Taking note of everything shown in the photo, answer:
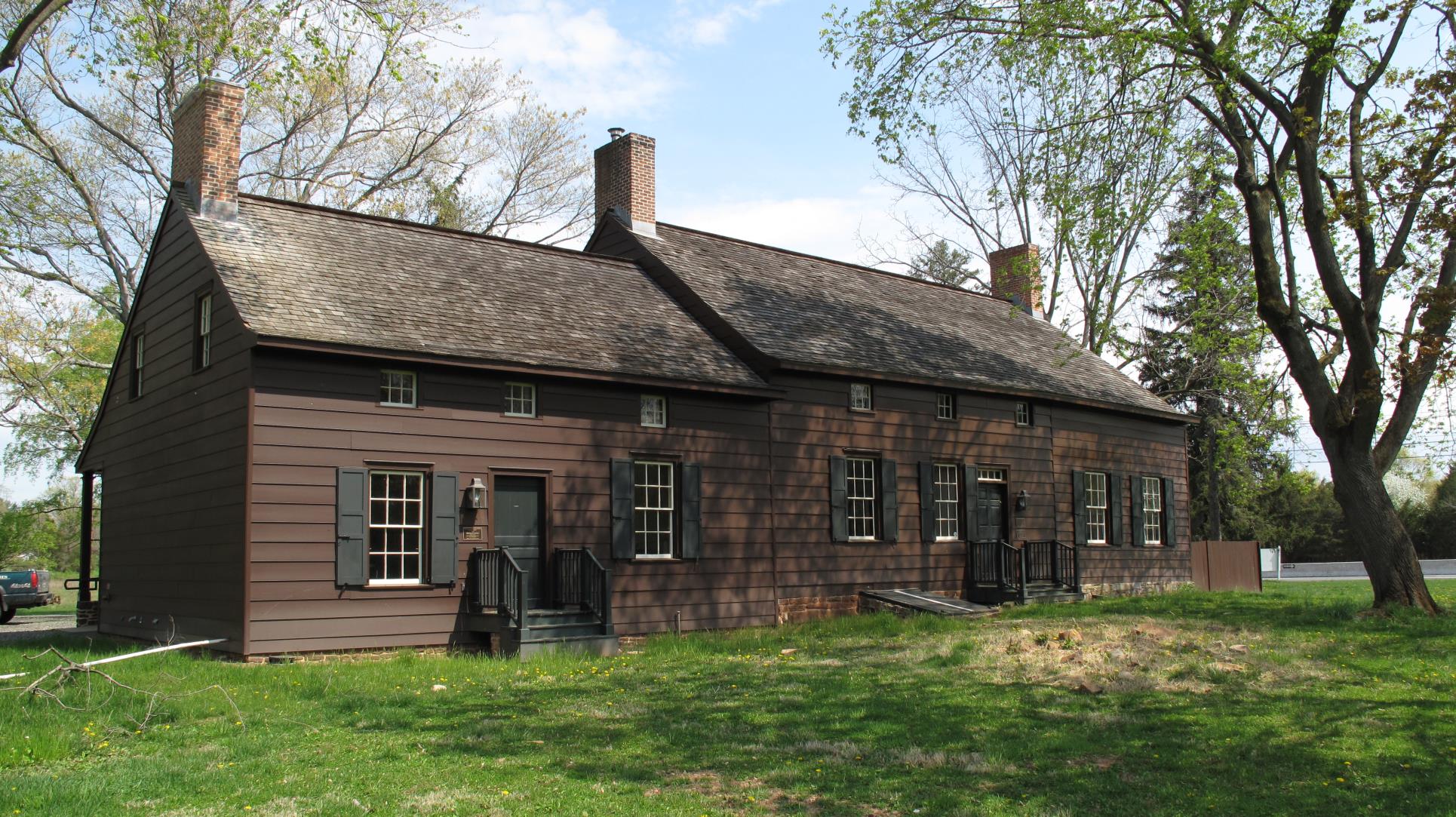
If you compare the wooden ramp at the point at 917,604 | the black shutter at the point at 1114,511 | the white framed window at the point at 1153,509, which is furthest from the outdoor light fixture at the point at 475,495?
the white framed window at the point at 1153,509

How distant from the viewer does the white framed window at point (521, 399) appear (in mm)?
14430

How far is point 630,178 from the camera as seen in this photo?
19766 millimetres

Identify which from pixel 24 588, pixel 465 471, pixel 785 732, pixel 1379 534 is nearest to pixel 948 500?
pixel 1379 534

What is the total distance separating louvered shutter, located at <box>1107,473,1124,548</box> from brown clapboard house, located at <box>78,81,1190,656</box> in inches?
26.9

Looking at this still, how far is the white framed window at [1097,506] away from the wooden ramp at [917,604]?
17.8 feet

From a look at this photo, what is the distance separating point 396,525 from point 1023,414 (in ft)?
40.9

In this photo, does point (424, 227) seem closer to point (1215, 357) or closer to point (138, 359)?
point (138, 359)

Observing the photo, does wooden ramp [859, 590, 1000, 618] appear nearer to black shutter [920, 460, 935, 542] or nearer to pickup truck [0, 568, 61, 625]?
black shutter [920, 460, 935, 542]

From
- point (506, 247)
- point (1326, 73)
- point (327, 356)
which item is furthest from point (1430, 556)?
point (327, 356)

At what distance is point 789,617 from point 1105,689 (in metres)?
7.34

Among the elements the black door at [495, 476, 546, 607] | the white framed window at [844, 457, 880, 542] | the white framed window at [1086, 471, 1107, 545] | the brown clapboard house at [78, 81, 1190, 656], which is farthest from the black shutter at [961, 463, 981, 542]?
the black door at [495, 476, 546, 607]

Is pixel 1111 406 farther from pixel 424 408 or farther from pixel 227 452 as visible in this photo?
pixel 227 452

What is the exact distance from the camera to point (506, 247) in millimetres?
17750

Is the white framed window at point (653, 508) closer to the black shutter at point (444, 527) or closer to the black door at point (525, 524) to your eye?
the black door at point (525, 524)
